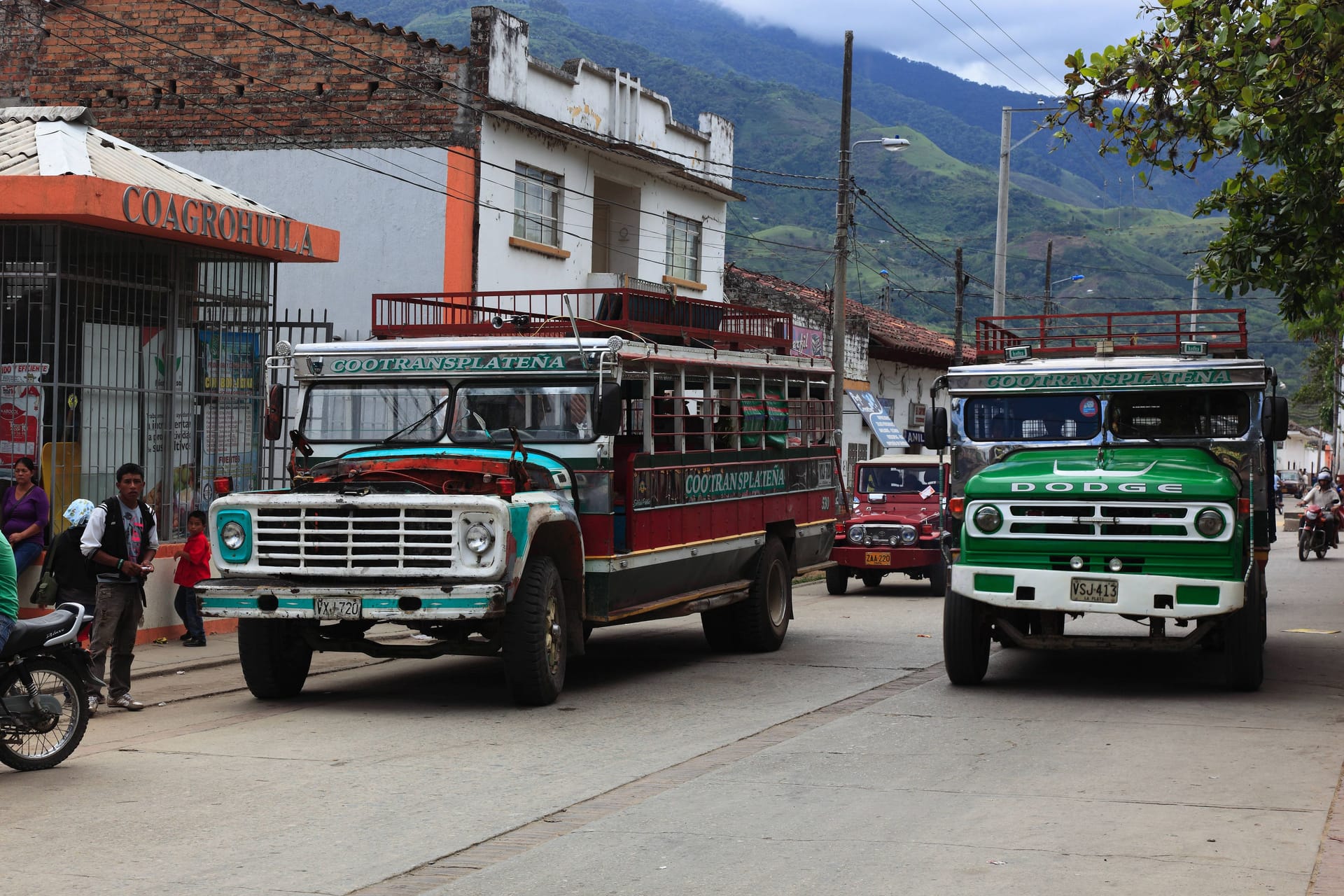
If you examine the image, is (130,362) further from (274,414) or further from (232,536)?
(232,536)

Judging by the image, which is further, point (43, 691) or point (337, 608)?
point (337, 608)

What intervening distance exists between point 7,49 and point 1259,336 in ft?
315

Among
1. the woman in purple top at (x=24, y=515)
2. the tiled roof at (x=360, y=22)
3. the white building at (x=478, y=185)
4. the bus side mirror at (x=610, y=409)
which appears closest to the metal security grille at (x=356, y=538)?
the bus side mirror at (x=610, y=409)

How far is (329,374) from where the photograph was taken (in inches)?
504

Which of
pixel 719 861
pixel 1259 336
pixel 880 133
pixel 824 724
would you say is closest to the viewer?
pixel 719 861

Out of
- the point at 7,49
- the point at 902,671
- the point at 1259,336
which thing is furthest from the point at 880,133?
the point at 902,671

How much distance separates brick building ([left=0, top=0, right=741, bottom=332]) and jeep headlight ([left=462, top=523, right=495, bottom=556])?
13.6m

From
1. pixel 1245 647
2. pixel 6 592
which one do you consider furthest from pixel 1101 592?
pixel 6 592

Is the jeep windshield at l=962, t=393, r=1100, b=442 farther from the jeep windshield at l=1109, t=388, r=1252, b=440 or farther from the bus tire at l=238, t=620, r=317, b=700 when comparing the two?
the bus tire at l=238, t=620, r=317, b=700

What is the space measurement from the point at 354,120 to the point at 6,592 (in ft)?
55.2

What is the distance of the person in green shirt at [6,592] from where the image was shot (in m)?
8.67

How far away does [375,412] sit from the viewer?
1267cm

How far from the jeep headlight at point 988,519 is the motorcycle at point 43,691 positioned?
6.27 m

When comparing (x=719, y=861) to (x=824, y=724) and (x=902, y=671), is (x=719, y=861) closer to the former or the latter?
(x=824, y=724)
